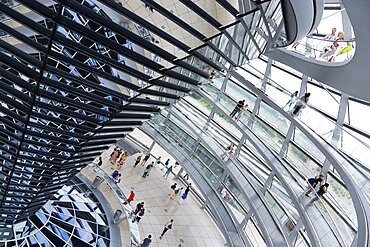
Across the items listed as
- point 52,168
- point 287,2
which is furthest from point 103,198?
point 287,2

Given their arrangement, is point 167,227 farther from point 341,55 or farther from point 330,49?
point 341,55

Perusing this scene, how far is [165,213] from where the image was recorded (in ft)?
74.4

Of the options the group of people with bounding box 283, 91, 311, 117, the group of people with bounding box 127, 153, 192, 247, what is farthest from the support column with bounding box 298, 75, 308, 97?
the group of people with bounding box 127, 153, 192, 247

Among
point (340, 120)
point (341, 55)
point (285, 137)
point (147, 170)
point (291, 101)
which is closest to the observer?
point (341, 55)

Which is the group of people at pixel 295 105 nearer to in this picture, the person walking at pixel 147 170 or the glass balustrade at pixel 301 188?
the glass balustrade at pixel 301 188

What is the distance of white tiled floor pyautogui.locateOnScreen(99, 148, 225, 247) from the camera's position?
20828mm

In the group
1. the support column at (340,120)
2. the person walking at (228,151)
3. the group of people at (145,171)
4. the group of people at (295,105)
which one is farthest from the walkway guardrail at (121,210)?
the support column at (340,120)

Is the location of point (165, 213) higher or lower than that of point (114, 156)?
lower

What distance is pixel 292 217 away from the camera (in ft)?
55.3

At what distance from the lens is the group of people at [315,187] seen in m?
12.9

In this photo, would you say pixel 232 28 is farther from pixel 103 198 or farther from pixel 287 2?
pixel 103 198

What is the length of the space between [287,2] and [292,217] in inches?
443

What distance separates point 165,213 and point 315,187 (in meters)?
11.1

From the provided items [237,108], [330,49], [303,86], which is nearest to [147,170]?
[237,108]
